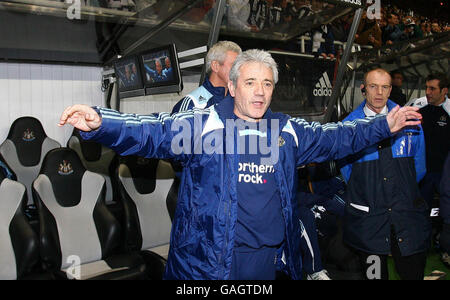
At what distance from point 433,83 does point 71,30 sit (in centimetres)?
325

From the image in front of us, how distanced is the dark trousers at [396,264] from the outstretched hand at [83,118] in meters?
1.55

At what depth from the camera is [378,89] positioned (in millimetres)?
2072

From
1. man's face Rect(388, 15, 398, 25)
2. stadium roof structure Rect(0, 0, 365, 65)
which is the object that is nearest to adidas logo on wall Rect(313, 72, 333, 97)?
stadium roof structure Rect(0, 0, 365, 65)

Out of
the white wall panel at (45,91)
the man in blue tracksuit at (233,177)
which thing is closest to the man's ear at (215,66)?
the man in blue tracksuit at (233,177)

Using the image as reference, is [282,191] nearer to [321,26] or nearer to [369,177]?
[369,177]

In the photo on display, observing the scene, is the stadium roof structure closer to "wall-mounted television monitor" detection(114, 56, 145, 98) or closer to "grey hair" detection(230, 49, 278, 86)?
"wall-mounted television monitor" detection(114, 56, 145, 98)

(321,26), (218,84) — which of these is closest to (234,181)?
(218,84)

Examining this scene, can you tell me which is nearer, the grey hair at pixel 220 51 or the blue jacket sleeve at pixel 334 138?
the blue jacket sleeve at pixel 334 138

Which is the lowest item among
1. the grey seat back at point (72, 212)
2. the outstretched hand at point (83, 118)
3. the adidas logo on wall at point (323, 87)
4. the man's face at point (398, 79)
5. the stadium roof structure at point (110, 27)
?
the grey seat back at point (72, 212)

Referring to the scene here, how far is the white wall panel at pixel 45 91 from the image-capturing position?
3992mm

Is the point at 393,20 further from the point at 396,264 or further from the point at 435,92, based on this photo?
the point at 396,264

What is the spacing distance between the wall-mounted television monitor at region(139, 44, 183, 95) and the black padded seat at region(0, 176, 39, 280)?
1.18m

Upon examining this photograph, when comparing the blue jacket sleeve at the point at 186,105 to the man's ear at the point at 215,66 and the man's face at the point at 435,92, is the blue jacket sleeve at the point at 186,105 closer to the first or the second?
the man's ear at the point at 215,66

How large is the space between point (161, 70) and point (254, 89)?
61.4 inches
